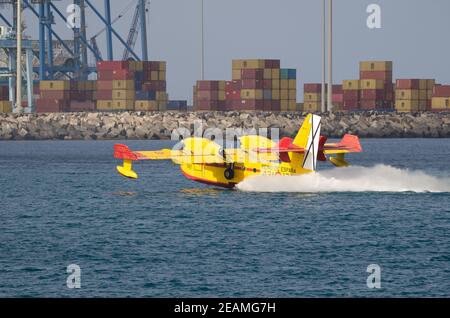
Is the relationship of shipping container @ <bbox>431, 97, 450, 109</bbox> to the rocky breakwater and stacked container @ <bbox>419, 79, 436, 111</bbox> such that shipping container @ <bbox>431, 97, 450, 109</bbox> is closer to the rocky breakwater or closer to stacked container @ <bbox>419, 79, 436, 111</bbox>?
stacked container @ <bbox>419, 79, 436, 111</bbox>

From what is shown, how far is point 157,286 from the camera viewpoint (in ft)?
130

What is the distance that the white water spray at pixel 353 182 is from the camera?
63.9 m

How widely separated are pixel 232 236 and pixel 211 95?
13256 cm

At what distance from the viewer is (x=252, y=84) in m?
174

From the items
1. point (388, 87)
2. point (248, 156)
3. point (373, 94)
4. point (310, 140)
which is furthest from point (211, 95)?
point (310, 140)

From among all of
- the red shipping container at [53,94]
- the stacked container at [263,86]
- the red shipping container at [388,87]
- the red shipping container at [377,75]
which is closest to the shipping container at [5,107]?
the red shipping container at [53,94]

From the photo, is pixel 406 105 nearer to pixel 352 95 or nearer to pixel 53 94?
pixel 352 95

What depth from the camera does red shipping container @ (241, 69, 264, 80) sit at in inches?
6850

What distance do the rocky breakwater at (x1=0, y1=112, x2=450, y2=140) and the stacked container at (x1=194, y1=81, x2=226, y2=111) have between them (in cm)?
1107

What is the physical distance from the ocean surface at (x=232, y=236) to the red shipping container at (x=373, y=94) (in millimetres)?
96774

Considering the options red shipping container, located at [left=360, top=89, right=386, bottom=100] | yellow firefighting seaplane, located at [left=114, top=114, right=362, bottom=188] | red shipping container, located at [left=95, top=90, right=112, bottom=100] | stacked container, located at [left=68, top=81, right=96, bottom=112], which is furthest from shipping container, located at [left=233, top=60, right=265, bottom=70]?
yellow firefighting seaplane, located at [left=114, top=114, right=362, bottom=188]

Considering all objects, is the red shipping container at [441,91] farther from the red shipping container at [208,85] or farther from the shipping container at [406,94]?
the red shipping container at [208,85]
